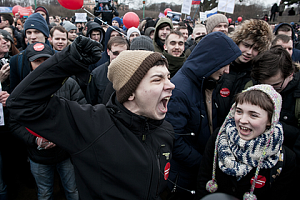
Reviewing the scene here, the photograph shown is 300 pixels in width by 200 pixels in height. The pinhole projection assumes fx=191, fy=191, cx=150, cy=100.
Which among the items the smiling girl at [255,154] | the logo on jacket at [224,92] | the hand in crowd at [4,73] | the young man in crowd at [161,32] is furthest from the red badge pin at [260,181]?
the young man in crowd at [161,32]

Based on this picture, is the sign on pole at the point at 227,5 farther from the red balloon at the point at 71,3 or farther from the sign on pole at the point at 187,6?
the red balloon at the point at 71,3

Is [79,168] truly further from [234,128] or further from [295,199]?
[295,199]

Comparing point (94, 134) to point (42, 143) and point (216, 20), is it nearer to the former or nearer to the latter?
point (42, 143)

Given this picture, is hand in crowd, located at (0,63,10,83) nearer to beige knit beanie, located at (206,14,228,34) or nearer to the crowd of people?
the crowd of people

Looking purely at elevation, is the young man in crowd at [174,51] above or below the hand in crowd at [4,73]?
above

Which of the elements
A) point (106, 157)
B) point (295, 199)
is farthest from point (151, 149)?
point (295, 199)

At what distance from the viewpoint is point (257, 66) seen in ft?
7.28

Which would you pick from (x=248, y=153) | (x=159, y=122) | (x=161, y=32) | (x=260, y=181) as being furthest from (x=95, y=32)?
(x=260, y=181)

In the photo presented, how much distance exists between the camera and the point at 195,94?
207 centimetres

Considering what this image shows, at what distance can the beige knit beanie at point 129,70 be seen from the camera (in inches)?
50.5

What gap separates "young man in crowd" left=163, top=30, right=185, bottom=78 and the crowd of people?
Answer: 918mm

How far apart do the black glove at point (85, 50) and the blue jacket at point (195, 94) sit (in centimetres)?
106

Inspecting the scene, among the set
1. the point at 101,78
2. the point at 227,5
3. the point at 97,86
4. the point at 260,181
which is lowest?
the point at 260,181

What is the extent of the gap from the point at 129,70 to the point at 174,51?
235 cm
